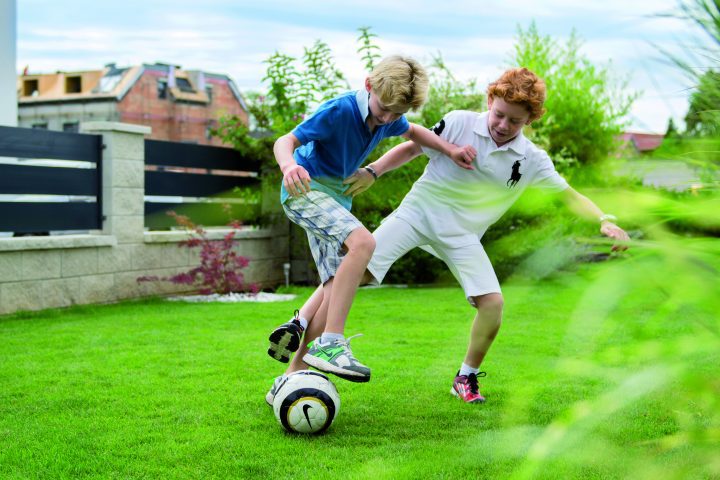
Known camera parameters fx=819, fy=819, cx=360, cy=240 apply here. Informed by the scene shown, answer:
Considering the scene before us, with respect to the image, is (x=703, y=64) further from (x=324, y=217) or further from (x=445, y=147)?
(x=445, y=147)

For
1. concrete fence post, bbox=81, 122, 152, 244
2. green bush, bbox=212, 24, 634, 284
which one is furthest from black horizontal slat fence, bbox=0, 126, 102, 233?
green bush, bbox=212, 24, 634, 284

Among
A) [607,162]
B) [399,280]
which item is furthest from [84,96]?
[607,162]

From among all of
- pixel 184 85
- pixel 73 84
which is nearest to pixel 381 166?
pixel 184 85

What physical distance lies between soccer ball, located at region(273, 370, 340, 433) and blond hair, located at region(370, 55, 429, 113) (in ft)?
4.29

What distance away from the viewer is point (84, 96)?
41.6 metres

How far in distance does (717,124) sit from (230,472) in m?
2.45

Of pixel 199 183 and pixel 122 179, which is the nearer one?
pixel 122 179

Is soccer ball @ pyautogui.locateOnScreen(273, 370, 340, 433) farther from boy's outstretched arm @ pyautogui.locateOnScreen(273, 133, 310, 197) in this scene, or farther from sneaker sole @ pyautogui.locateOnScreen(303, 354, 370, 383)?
boy's outstretched arm @ pyautogui.locateOnScreen(273, 133, 310, 197)

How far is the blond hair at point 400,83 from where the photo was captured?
11.9 ft

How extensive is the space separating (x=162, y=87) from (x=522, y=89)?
135ft

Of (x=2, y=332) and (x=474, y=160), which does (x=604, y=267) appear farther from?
(x=2, y=332)

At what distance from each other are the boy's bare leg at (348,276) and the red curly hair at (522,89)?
3.17 ft

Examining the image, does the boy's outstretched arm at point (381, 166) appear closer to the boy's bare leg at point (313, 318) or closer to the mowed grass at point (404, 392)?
the boy's bare leg at point (313, 318)

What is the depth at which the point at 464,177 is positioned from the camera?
4.29 m
